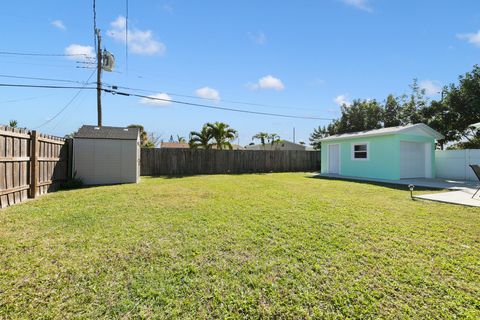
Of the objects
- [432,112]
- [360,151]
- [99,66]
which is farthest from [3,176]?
[432,112]

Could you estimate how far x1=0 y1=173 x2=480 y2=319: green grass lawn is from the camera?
1.97 metres

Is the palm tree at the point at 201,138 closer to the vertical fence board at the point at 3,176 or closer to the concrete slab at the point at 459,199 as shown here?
the vertical fence board at the point at 3,176

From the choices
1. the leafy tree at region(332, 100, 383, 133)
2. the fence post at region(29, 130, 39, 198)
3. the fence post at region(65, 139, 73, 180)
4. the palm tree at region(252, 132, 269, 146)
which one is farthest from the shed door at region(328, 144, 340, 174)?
the fence post at region(29, 130, 39, 198)

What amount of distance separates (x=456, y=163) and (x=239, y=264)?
47.6ft

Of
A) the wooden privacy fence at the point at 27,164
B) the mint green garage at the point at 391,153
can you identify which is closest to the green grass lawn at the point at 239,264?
the wooden privacy fence at the point at 27,164

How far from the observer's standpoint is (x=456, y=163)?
11.9 m

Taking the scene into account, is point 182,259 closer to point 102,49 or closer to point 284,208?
point 284,208

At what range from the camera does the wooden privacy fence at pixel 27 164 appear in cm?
520

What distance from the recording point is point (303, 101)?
68.1 feet

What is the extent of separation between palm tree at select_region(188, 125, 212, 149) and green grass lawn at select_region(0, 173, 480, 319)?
12304mm

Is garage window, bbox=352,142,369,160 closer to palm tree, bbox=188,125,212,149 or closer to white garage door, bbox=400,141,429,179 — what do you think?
white garage door, bbox=400,141,429,179

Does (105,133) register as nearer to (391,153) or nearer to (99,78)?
(99,78)

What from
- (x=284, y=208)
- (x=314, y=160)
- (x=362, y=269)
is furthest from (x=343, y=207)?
(x=314, y=160)

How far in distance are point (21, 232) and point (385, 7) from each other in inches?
497
